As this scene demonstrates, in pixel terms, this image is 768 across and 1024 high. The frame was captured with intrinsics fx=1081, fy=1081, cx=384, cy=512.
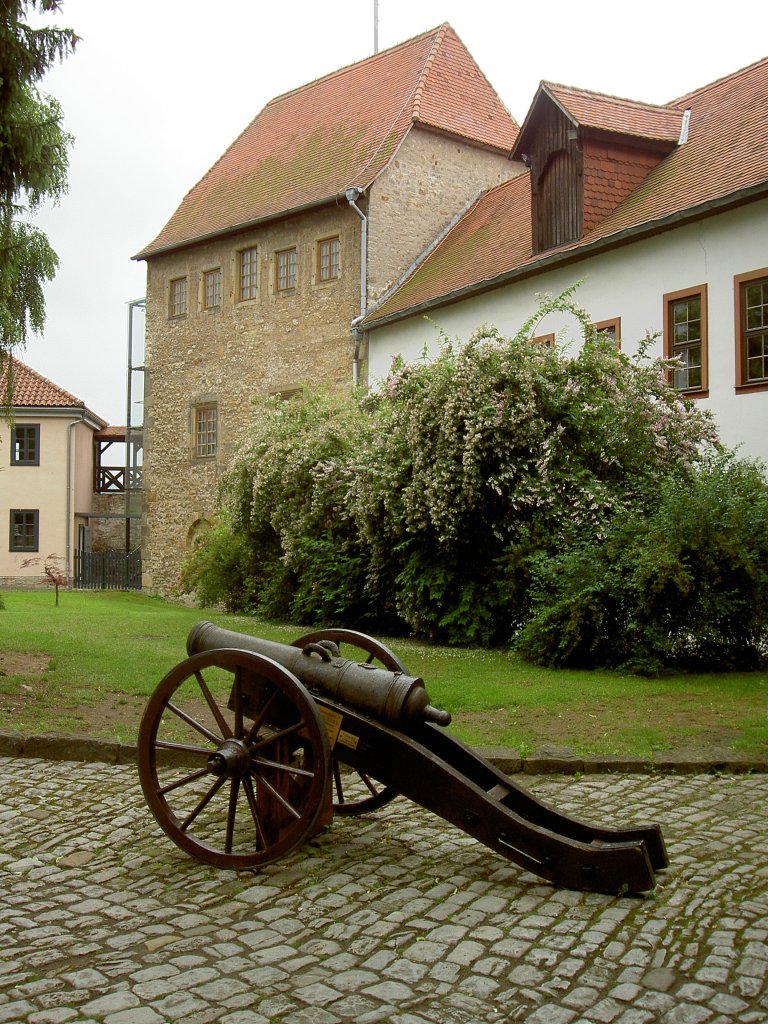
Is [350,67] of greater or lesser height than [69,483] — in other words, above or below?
above

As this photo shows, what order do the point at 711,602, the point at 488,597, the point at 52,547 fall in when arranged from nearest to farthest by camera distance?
the point at 711,602, the point at 488,597, the point at 52,547

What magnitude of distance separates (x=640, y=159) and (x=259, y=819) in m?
17.0

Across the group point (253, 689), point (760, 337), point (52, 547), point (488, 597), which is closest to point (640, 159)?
point (760, 337)

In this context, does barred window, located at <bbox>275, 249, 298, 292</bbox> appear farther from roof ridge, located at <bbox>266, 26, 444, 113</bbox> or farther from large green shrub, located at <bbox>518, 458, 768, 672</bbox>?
large green shrub, located at <bbox>518, 458, 768, 672</bbox>

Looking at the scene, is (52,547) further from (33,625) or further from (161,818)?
(161,818)

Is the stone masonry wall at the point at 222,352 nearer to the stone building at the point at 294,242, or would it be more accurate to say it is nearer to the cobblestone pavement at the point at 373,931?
the stone building at the point at 294,242

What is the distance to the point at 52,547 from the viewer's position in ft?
133

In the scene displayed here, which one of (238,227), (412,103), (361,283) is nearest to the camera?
(361,283)

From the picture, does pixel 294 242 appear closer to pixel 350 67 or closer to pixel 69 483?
pixel 350 67

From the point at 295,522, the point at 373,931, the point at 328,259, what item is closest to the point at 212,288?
the point at 328,259

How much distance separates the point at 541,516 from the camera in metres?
12.2

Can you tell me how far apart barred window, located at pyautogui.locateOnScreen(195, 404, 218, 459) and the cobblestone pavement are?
24.8 metres

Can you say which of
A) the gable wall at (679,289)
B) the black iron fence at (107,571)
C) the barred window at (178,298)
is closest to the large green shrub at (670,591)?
the gable wall at (679,289)

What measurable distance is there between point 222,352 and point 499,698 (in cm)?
2212
